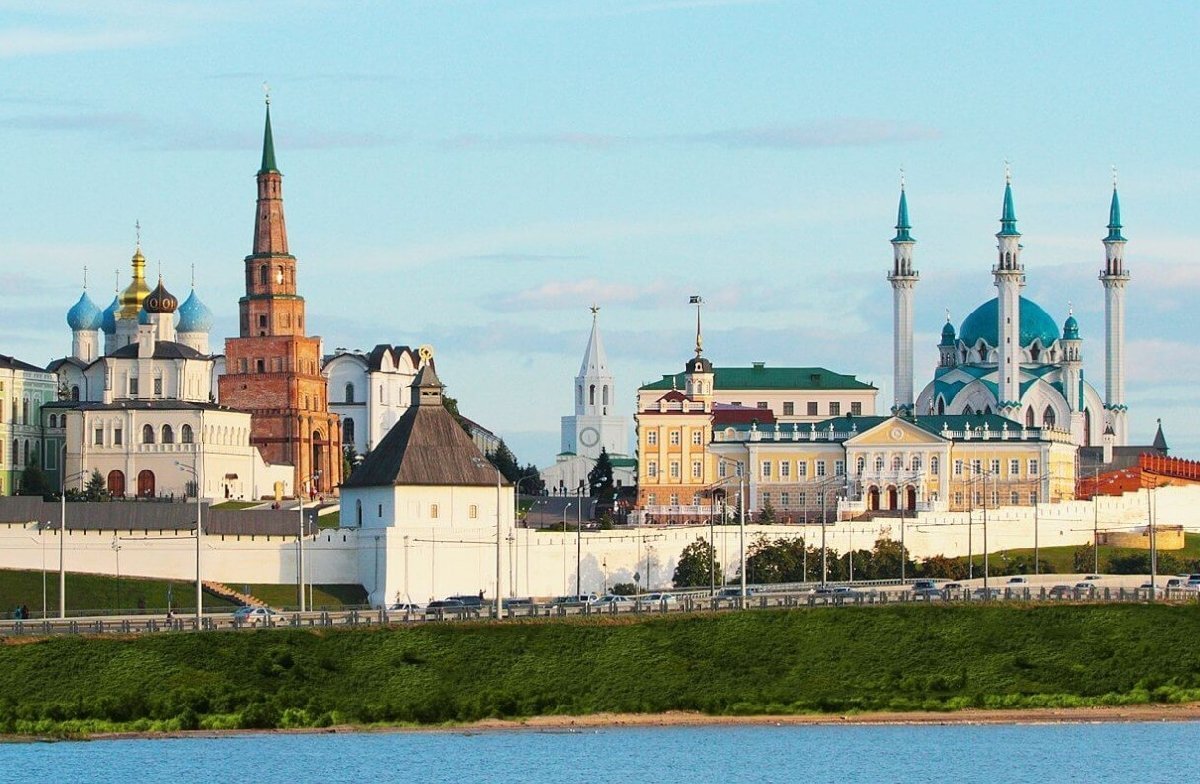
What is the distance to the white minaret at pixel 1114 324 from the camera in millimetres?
171375

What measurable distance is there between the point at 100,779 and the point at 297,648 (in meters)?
13.4

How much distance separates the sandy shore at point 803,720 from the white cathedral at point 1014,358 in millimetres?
86758

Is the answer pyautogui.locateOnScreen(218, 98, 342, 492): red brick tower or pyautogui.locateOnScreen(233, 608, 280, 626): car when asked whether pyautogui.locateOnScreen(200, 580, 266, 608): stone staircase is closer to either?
pyautogui.locateOnScreen(233, 608, 280, 626): car

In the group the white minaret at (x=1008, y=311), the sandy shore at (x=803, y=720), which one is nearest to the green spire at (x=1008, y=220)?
the white minaret at (x=1008, y=311)

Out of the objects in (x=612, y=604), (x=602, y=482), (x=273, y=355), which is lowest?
(x=612, y=604)

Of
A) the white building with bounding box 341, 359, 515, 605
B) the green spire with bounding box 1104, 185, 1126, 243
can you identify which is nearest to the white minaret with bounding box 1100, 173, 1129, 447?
the green spire with bounding box 1104, 185, 1126, 243

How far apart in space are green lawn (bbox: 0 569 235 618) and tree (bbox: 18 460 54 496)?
35958 millimetres

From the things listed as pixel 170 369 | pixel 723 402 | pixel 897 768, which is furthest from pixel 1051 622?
pixel 723 402

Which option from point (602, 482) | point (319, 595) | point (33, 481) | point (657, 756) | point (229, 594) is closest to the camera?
point (657, 756)

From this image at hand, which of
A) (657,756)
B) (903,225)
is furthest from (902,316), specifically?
(657,756)

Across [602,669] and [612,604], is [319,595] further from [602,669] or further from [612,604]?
[602,669]

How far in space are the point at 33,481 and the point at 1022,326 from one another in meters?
61.7

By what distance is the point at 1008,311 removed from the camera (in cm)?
16625

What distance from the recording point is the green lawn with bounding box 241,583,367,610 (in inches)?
4166
